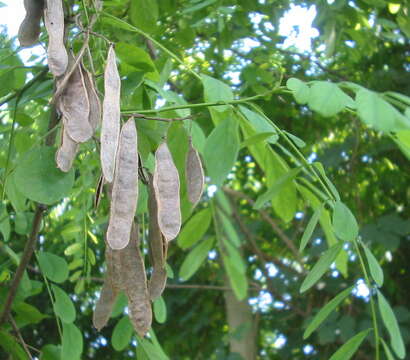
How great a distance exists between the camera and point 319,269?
2.83ft

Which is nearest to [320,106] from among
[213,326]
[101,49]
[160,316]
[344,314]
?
[101,49]

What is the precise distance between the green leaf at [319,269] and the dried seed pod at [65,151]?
318 millimetres

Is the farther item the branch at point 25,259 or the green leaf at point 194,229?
the green leaf at point 194,229

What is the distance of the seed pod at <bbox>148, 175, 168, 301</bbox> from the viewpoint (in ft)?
2.42

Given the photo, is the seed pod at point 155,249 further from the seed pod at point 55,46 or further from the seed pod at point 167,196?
the seed pod at point 55,46

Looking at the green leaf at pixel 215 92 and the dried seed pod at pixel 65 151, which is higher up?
the dried seed pod at pixel 65 151

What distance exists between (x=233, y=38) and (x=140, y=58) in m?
0.75

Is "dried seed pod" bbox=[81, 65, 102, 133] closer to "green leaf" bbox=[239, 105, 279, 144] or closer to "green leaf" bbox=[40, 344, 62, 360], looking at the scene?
"green leaf" bbox=[239, 105, 279, 144]

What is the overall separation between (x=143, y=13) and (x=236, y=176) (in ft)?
5.76

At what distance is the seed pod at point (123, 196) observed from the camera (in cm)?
65

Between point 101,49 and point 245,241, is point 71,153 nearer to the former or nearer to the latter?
point 101,49

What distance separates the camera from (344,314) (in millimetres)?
2371

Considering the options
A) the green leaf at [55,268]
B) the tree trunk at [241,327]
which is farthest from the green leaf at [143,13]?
the tree trunk at [241,327]

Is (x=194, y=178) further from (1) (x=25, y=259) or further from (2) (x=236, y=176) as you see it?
(2) (x=236, y=176)
